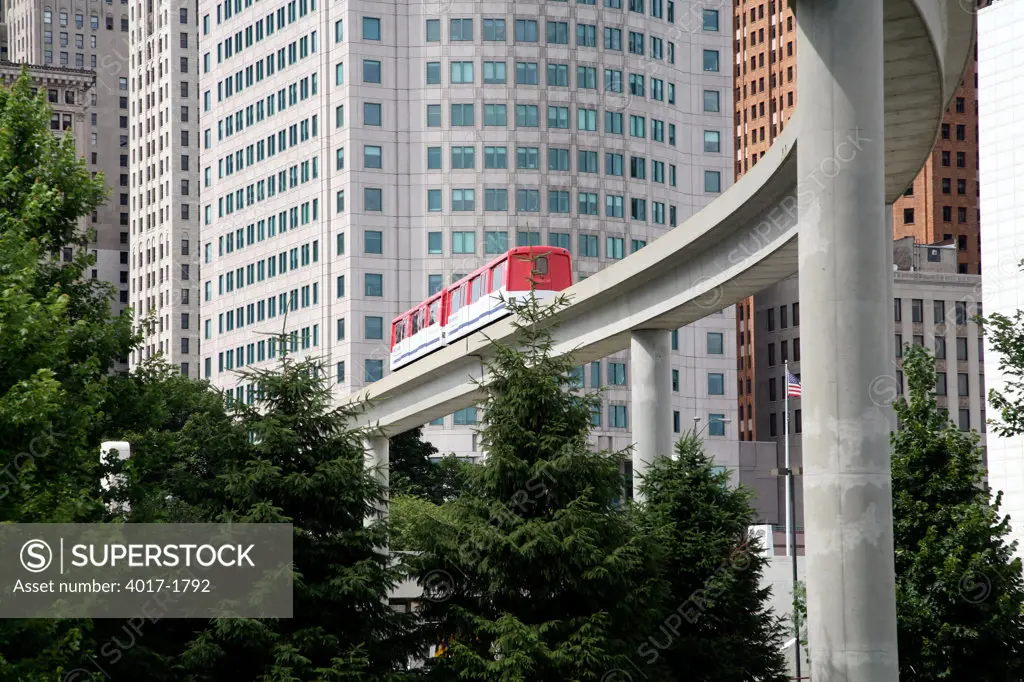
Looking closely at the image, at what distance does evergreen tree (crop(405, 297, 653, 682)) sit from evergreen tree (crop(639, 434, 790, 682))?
2.65 meters

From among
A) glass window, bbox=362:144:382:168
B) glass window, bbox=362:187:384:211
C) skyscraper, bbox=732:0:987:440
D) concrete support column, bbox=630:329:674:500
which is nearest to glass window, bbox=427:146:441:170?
glass window, bbox=362:144:382:168

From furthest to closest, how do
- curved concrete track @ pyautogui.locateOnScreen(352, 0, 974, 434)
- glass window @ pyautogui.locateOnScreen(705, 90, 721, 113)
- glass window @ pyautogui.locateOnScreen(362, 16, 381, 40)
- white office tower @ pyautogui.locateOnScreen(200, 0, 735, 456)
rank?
glass window @ pyautogui.locateOnScreen(705, 90, 721, 113) < glass window @ pyautogui.locateOnScreen(362, 16, 381, 40) < white office tower @ pyautogui.locateOnScreen(200, 0, 735, 456) < curved concrete track @ pyautogui.locateOnScreen(352, 0, 974, 434)

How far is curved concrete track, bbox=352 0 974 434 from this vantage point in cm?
2644

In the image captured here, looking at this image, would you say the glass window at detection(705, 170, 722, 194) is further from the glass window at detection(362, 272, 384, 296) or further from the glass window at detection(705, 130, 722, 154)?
the glass window at detection(362, 272, 384, 296)

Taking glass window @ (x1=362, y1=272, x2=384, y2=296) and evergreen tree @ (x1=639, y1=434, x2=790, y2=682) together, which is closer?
evergreen tree @ (x1=639, y1=434, x2=790, y2=682)

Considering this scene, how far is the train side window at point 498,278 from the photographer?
194ft

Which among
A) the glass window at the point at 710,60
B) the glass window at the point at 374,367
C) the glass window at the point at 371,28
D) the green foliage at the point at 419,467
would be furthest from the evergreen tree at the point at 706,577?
the glass window at the point at 710,60

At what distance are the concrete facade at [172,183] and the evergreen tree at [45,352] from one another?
141 metres

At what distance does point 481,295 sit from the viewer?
202ft

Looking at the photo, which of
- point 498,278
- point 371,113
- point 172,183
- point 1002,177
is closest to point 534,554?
point 498,278

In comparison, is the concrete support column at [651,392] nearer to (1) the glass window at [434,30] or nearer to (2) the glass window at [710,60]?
(1) the glass window at [434,30]

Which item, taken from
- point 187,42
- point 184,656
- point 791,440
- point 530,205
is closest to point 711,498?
point 184,656

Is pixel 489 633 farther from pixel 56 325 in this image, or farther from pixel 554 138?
pixel 554 138

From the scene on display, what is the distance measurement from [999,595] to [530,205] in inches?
3552
